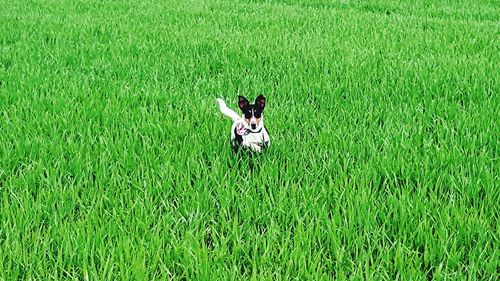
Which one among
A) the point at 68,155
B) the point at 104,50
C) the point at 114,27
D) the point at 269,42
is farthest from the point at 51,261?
the point at 114,27

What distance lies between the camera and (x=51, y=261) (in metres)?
1.66

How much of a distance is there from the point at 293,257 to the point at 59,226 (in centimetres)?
79

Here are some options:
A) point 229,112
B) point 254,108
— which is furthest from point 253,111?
point 229,112

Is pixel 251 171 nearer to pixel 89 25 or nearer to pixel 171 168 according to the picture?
pixel 171 168

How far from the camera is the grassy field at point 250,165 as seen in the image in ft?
5.39

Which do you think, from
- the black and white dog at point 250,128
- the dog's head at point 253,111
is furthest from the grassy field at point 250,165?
the dog's head at point 253,111

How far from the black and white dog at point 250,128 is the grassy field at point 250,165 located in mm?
90

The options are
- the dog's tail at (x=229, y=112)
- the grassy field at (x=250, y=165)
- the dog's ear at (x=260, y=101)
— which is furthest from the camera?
the dog's tail at (x=229, y=112)

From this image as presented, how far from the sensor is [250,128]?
6.89 feet

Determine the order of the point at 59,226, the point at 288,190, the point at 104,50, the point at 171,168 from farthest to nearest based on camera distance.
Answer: the point at 104,50 → the point at 171,168 → the point at 288,190 → the point at 59,226

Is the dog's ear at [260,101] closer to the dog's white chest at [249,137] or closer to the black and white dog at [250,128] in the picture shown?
the black and white dog at [250,128]

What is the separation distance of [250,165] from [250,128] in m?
0.25

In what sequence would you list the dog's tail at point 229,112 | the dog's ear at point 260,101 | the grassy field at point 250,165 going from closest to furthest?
the grassy field at point 250,165, the dog's ear at point 260,101, the dog's tail at point 229,112

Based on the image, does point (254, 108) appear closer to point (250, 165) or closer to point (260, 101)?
point (260, 101)
